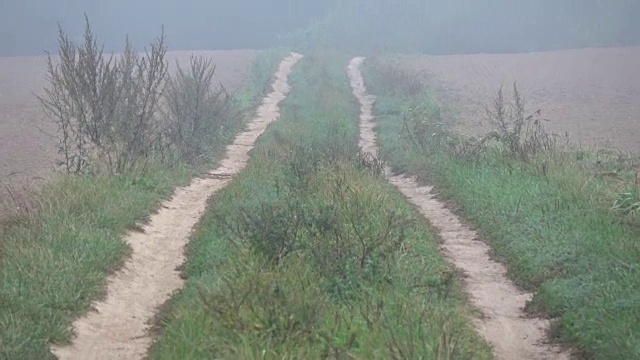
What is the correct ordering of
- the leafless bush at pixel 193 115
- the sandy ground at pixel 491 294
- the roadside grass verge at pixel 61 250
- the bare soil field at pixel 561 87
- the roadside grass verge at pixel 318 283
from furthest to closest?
the bare soil field at pixel 561 87 < the leafless bush at pixel 193 115 < the sandy ground at pixel 491 294 < the roadside grass verge at pixel 61 250 < the roadside grass verge at pixel 318 283

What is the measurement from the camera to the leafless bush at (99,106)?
1384cm

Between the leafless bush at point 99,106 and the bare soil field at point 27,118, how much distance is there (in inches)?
34.4

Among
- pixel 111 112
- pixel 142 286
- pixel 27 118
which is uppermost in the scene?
pixel 111 112

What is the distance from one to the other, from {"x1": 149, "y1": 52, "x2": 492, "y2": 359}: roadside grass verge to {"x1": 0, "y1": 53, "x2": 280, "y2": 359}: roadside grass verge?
916 mm

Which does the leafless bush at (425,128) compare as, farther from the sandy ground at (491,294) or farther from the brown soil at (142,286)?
the brown soil at (142,286)

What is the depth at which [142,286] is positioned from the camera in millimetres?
9094

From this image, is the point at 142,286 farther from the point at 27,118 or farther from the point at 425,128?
the point at 27,118

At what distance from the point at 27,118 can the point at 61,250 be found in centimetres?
1906

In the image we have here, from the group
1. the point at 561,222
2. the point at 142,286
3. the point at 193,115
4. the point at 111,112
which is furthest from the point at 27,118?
the point at 561,222

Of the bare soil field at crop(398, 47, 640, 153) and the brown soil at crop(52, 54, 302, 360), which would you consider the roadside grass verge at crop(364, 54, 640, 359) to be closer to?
the brown soil at crop(52, 54, 302, 360)

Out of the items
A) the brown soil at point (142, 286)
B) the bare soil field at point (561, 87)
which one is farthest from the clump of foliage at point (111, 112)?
the bare soil field at point (561, 87)

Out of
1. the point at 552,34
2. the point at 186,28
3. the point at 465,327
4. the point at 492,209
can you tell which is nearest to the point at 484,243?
the point at 492,209

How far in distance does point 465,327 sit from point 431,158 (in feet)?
33.8

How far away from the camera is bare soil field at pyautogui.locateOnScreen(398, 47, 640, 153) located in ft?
76.3
